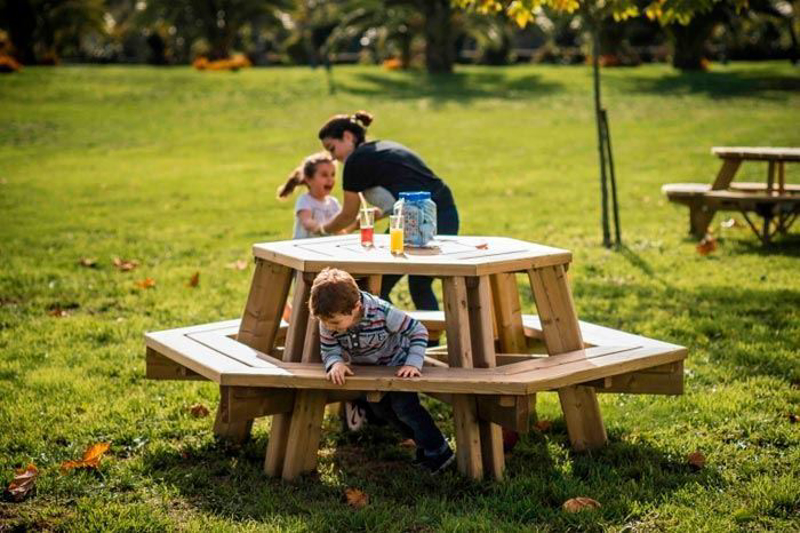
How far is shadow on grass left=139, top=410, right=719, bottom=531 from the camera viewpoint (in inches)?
170

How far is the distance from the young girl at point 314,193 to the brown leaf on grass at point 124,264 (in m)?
3.08

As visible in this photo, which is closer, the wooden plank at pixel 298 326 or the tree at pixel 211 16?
the wooden plank at pixel 298 326

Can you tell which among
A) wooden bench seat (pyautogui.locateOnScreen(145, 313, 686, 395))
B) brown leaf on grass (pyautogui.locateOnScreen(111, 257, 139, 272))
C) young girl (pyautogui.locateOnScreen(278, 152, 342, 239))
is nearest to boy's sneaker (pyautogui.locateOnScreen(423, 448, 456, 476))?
wooden bench seat (pyautogui.locateOnScreen(145, 313, 686, 395))

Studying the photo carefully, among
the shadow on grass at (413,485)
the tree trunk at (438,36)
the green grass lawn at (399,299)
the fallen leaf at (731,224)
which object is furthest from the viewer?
the tree trunk at (438,36)

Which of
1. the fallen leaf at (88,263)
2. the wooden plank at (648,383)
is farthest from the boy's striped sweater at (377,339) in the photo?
the fallen leaf at (88,263)

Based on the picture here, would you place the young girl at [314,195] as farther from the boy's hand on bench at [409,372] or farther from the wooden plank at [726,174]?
the wooden plank at [726,174]

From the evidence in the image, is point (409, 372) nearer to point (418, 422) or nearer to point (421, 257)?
point (418, 422)

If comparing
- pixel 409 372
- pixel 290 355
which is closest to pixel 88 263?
pixel 290 355

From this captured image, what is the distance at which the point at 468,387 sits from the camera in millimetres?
4523

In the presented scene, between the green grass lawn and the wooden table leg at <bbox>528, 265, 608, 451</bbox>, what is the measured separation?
132 millimetres

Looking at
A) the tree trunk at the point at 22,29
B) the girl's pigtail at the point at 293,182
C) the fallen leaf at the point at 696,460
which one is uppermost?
the tree trunk at the point at 22,29

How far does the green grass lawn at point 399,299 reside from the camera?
4.48 metres

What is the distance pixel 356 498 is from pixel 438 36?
28.6 m

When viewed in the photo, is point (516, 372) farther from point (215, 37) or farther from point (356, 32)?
point (215, 37)
